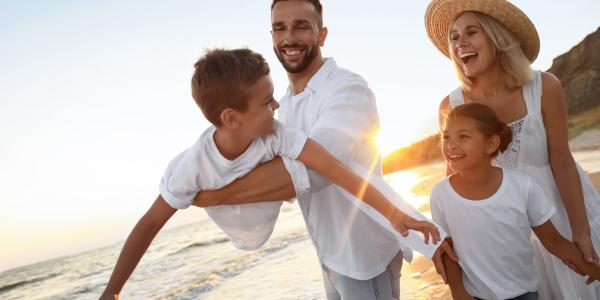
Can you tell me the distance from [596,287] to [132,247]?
2626 millimetres

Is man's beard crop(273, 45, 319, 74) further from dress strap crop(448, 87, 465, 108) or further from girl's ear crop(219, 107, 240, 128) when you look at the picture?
dress strap crop(448, 87, 465, 108)

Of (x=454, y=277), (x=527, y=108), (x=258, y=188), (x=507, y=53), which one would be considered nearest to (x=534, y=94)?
(x=527, y=108)

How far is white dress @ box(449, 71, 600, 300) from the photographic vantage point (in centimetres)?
275

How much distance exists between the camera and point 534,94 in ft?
9.11

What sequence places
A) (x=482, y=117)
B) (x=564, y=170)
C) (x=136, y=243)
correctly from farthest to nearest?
(x=564, y=170) → (x=482, y=117) → (x=136, y=243)

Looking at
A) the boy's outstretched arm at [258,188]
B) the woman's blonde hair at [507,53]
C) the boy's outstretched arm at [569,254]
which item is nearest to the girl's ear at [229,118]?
the boy's outstretched arm at [258,188]

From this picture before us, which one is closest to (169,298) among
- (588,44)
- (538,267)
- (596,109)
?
(538,267)

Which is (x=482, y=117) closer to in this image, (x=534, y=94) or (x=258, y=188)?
(x=534, y=94)

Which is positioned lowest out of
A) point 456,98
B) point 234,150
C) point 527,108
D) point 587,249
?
point 587,249

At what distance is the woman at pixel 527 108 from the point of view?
2.71m

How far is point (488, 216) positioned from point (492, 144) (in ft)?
1.34

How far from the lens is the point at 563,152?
2.69 metres

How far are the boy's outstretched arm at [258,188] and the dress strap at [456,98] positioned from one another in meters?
1.46

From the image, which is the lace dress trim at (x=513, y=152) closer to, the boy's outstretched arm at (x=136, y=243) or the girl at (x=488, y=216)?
the girl at (x=488, y=216)
